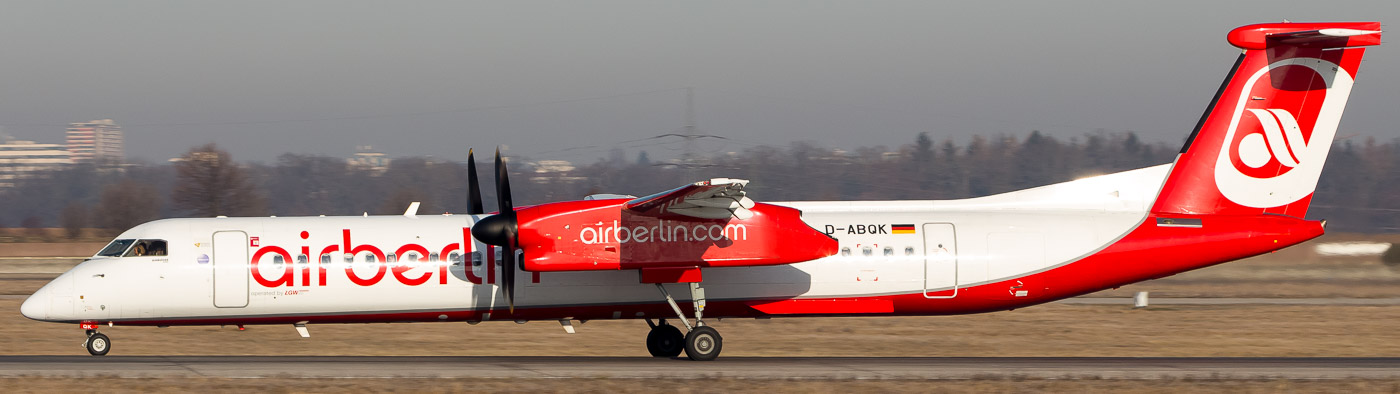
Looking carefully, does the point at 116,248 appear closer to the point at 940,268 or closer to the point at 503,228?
the point at 503,228

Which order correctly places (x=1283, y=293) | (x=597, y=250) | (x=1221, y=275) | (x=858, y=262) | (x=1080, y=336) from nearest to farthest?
1. (x=597, y=250)
2. (x=858, y=262)
3. (x=1080, y=336)
4. (x=1283, y=293)
5. (x=1221, y=275)

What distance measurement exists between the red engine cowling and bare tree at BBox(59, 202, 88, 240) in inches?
1795

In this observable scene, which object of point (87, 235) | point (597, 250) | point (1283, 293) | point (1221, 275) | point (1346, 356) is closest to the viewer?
point (597, 250)

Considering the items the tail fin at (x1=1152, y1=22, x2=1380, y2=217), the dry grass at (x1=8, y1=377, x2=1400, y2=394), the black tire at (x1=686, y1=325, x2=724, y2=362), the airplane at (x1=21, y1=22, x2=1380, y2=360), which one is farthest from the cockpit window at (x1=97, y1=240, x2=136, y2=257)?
the tail fin at (x1=1152, y1=22, x2=1380, y2=217)

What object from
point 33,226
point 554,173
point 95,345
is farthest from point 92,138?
point 95,345

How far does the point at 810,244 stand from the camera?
55.5 feet

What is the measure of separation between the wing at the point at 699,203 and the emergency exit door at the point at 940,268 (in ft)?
9.74

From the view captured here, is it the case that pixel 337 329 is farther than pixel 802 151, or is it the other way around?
pixel 802 151

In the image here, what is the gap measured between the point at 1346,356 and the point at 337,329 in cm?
1898

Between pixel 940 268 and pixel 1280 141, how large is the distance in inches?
220

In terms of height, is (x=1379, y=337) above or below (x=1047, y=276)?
below

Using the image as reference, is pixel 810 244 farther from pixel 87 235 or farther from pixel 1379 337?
pixel 87 235

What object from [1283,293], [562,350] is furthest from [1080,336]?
[1283,293]

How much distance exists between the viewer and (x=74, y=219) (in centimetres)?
5684
